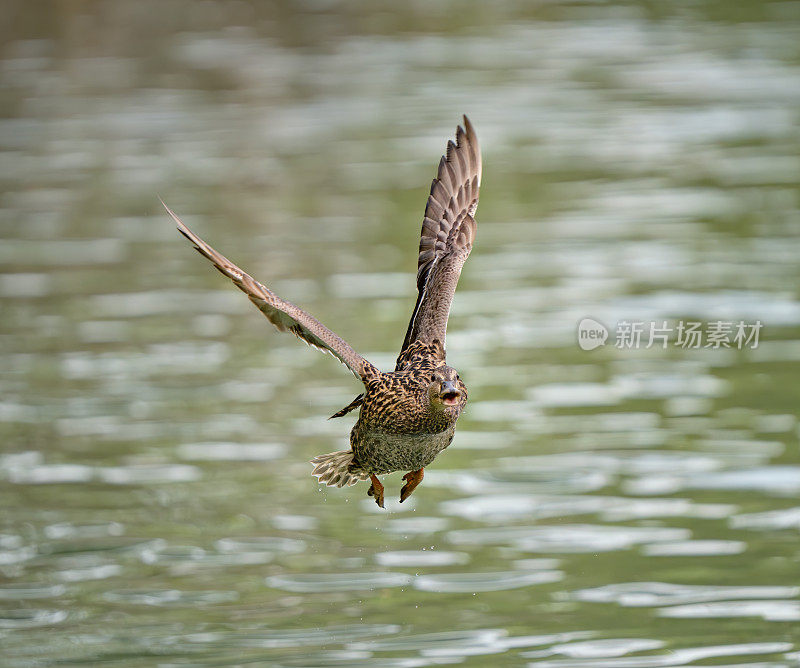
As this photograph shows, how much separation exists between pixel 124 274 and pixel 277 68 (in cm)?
1143

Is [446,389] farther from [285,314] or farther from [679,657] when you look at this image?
[679,657]

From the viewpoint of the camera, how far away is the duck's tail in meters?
8.70

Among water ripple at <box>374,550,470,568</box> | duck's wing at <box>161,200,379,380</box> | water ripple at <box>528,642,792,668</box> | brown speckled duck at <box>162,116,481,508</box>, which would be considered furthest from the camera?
water ripple at <box>374,550,470,568</box>

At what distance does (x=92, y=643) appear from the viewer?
33.7ft

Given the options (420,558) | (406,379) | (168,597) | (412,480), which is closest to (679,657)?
(420,558)

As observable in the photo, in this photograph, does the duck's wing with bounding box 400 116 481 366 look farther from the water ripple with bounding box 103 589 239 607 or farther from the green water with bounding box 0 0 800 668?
the water ripple with bounding box 103 589 239 607

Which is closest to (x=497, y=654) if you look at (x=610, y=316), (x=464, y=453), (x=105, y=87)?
(x=464, y=453)

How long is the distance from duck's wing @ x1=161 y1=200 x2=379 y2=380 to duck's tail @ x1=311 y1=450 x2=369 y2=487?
28.7 inches

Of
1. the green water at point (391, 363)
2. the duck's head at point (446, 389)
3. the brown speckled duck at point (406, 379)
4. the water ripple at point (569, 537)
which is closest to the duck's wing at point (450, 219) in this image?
the brown speckled duck at point (406, 379)

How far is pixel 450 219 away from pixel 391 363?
5559 millimetres

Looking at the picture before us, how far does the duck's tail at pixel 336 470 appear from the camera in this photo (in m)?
8.70

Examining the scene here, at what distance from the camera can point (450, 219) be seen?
31.0ft

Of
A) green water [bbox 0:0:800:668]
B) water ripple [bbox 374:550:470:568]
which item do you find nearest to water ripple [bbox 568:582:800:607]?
green water [bbox 0:0:800:668]

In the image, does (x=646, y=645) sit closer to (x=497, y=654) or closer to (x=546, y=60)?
(x=497, y=654)
